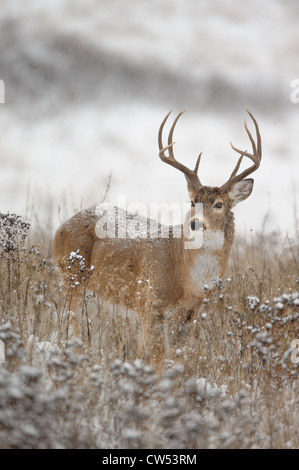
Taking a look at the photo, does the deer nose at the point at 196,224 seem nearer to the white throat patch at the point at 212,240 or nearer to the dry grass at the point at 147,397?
the white throat patch at the point at 212,240

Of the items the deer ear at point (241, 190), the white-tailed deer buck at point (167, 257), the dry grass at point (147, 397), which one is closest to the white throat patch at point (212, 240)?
the white-tailed deer buck at point (167, 257)

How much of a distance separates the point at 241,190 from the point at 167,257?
1163 mm

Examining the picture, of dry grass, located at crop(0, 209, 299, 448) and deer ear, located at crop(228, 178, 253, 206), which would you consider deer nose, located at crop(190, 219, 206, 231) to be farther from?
dry grass, located at crop(0, 209, 299, 448)

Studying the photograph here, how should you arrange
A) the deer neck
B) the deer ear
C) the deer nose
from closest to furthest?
1. the deer nose
2. the deer neck
3. the deer ear

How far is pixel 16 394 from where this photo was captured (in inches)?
92.7

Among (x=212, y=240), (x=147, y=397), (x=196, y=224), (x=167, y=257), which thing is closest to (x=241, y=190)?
(x=212, y=240)

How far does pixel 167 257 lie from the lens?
17.3 ft

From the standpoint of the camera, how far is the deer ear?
17.6 feet

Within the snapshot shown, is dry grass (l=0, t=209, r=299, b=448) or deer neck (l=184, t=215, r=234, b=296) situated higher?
deer neck (l=184, t=215, r=234, b=296)

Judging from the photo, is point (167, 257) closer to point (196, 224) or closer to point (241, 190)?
point (196, 224)

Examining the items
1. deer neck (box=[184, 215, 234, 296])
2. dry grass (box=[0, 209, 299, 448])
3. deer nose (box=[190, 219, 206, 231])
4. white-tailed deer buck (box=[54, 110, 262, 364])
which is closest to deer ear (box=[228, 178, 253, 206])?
white-tailed deer buck (box=[54, 110, 262, 364])

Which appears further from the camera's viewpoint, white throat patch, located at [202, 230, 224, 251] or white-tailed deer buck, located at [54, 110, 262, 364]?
white throat patch, located at [202, 230, 224, 251]
